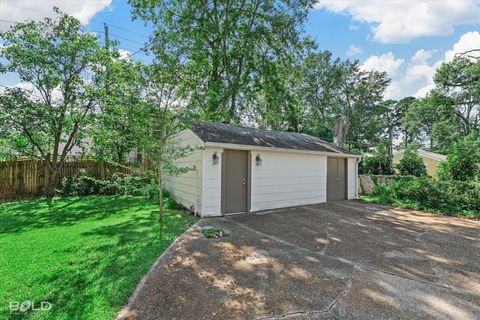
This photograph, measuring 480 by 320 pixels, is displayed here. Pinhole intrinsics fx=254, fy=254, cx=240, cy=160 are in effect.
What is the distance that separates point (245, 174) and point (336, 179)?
520 cm

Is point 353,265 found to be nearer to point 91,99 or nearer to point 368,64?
point 91,99

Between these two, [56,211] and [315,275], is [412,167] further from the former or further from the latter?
[56,211]

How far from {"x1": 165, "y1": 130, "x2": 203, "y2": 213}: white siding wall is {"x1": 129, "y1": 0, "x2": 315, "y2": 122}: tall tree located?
359 cm

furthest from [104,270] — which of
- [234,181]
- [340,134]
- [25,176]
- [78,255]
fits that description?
[340,134]

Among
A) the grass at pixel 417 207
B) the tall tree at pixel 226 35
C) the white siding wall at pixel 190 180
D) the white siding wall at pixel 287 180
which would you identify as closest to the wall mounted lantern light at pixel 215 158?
the white siding wall at pixel 190 180

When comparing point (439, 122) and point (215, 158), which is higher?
point (439, 122)

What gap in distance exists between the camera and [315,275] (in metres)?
3.82

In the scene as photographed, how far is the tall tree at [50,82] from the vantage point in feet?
32.7

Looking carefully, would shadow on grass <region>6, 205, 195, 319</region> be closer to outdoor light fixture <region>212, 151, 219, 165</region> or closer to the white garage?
the white garage

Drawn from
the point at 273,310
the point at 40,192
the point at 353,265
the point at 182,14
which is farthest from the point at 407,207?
the point at 40,192

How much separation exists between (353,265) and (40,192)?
512 inches

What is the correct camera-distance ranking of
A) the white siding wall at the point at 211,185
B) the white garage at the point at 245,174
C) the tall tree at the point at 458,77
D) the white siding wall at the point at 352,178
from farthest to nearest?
the tall tree at the point at 458,77 → the white siding wall at the point at 352,178 → the white garage at the point at 245,174 → the white siding wall at the point at 211,185

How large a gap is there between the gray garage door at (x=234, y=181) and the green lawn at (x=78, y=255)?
1342mm

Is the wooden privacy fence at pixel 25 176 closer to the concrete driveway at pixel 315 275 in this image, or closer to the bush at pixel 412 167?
the concrete driveway at pixel 315 275
